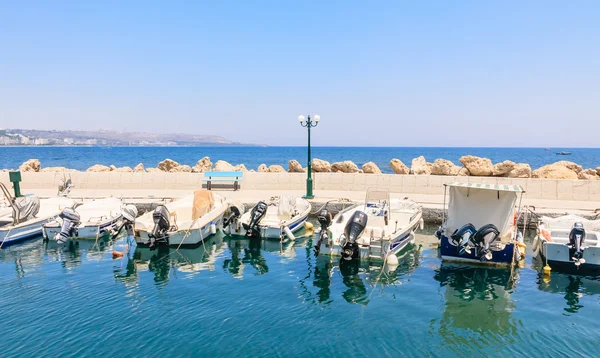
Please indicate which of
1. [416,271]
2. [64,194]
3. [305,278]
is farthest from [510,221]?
[64,194]

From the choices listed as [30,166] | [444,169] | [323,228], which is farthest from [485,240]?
[30,166]

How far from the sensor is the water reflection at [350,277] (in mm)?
11320

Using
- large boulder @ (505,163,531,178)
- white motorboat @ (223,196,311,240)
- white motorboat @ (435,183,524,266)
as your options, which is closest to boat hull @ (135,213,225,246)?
white motorboat @ (223,196,311,240)

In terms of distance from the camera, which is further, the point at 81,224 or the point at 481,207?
the point at 81,224

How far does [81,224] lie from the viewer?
1681 cm

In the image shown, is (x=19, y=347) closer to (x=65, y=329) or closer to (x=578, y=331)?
(x=65, y=329)

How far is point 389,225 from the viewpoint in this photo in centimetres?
1609

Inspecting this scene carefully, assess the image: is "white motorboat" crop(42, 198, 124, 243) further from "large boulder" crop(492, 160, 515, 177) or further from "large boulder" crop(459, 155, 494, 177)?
"large boulder" crop(492, 160, 515, 177)

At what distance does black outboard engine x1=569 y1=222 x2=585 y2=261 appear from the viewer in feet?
40.9

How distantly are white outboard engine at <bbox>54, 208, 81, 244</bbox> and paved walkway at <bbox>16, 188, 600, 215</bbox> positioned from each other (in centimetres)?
494

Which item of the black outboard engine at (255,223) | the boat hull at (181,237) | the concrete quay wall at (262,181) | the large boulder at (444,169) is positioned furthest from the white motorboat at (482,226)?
the large boulder at (444,169)

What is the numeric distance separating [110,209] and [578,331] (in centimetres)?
1747

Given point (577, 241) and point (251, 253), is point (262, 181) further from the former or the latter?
point (577, 241)

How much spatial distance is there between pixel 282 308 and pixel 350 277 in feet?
9.94
